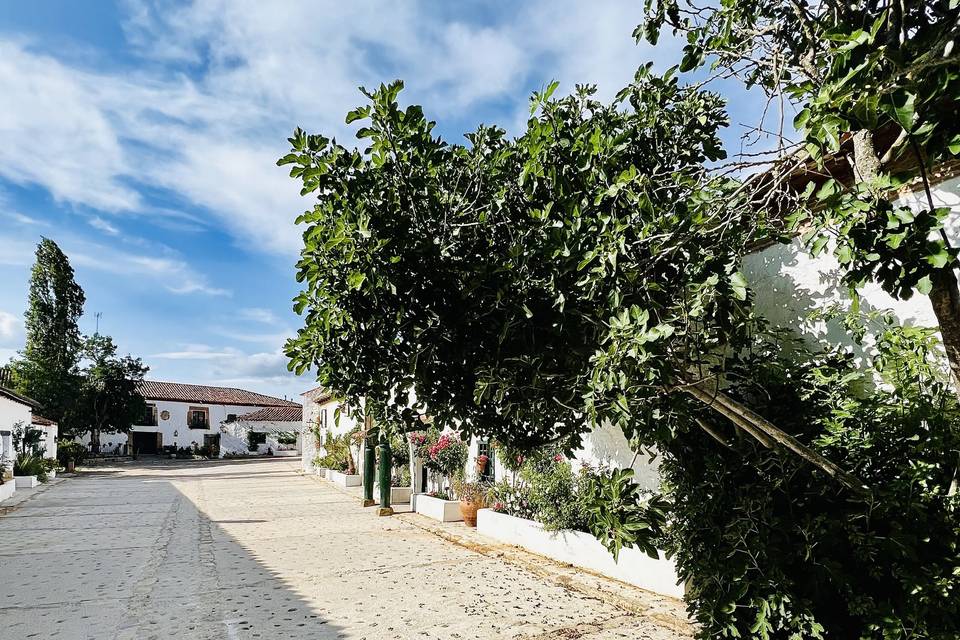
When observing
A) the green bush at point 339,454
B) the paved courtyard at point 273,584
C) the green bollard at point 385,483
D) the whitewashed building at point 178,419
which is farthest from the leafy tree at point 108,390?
the green bollard at point 385,483

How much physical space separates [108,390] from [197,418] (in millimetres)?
15525

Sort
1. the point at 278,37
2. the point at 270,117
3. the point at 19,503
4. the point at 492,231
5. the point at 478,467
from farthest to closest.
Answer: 1. the point at 19,503
2. the point at 478,467
3. the point at 270,117
4. the point at 278,37
5. the point at 492,231

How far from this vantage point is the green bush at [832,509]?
3633 mm

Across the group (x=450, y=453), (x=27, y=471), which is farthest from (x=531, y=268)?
(x=27, y=471)

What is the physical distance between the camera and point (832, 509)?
420 centimetres

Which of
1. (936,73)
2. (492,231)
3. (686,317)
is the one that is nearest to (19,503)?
(492,231)

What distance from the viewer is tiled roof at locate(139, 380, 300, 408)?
51781 mm

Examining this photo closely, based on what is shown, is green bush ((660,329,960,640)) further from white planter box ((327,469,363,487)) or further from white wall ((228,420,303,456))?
white wall ((228,420,303,456))

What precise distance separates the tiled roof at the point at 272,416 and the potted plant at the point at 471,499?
139 feet

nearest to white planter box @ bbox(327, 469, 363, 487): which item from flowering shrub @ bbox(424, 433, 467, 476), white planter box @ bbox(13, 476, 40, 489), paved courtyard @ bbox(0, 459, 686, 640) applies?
paved courtyard @ bbox(0, 459, 686, 640)

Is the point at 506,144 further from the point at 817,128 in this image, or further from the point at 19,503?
the point at 19,503

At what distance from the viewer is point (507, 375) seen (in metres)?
3.74

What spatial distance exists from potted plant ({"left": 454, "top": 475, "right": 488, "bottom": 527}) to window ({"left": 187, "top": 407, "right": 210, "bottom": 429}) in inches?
1839

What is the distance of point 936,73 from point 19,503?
2109cm
